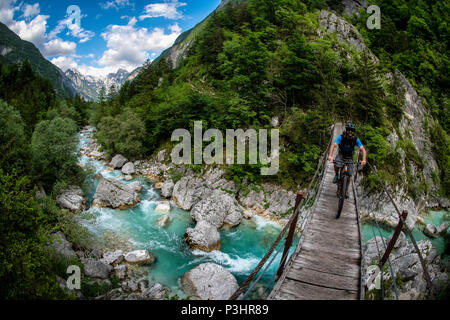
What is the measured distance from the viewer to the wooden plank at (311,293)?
3.65 m

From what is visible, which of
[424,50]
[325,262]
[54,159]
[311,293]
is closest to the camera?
[311,293]

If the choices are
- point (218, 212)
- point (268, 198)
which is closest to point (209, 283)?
point (218, 212)

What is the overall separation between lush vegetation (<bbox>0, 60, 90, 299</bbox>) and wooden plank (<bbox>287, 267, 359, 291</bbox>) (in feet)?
25.0

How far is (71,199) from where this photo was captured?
16.2 meters

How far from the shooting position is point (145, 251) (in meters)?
12.2

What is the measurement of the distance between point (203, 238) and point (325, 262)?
957 centimetres

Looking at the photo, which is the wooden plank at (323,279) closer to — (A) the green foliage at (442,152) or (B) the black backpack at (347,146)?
(B) the black backpack at (347,146)

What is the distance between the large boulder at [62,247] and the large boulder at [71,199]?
4.27 m

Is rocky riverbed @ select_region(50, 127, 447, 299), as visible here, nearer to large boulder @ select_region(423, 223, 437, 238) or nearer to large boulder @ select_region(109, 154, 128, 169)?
large boulder @ select_region(109, 154, 128, 169)

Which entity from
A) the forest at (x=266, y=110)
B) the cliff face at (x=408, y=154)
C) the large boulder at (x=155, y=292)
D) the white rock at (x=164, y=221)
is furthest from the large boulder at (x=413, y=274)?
the white rock at (x=164, y=221)

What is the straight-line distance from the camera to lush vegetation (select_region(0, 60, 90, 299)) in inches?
284

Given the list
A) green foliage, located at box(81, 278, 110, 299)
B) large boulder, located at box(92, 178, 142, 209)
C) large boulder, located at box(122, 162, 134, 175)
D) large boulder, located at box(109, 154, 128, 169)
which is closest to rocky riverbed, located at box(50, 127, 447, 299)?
large boulder, located at box(92, 178, 142, 209)

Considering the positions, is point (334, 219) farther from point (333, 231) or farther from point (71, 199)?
point (71, 199)
